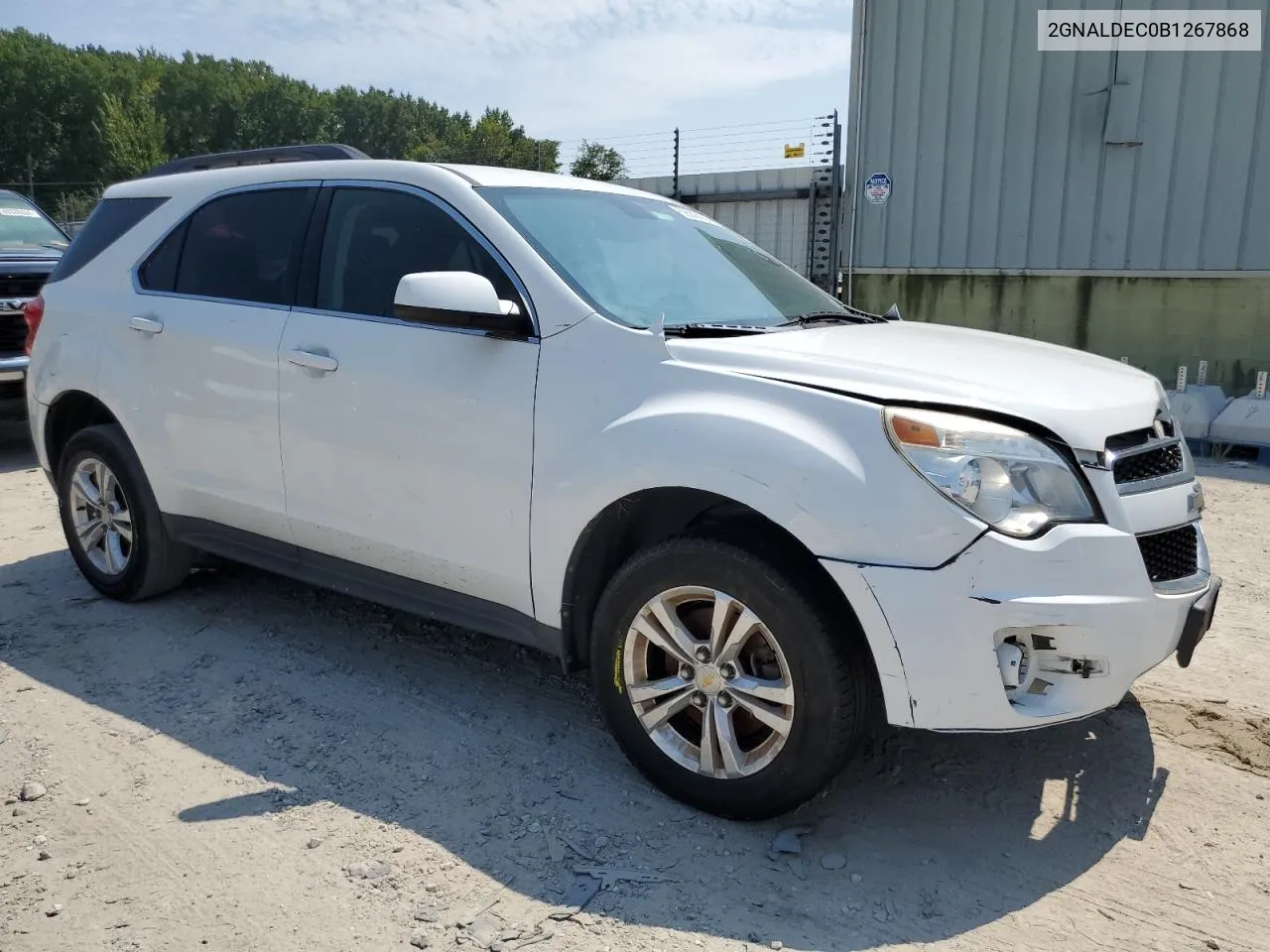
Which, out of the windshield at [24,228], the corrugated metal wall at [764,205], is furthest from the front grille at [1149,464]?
the windshield at [24,228]

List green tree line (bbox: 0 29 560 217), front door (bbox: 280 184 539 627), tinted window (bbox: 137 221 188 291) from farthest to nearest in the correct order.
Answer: green tree line (bbox: 0 29 560 217) → tinted window (bbox: 137 221 188 291) → front door (bbox: 280 184 539 627)

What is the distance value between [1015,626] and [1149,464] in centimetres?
73

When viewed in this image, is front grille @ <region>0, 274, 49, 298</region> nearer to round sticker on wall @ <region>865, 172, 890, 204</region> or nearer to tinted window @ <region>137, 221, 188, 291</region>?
tinted window @ <region>137, 221, 188, 291</region>

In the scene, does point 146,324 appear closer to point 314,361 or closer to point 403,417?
point 314,361

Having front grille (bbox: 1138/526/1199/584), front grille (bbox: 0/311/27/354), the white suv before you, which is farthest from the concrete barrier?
front grille (bbox: 0/311/27/354)

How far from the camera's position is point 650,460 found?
2742mm

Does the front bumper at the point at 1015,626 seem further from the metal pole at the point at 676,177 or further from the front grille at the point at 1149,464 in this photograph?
the metal pole at the point at 676,177

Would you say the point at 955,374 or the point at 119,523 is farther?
the point at 119,523

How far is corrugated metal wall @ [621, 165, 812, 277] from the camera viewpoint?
36.9 feet

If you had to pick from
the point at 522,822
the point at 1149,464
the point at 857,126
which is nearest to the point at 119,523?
the point at 522,822

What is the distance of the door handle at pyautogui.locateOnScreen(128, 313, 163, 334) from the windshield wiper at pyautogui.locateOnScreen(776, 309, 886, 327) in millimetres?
2560

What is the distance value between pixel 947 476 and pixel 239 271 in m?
2.92

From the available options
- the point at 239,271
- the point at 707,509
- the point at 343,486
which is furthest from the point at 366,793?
the point at 239,271

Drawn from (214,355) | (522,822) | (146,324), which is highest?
(146,324)
